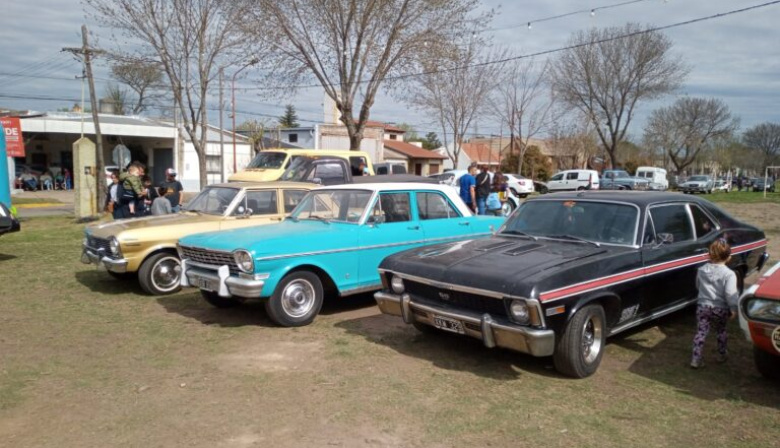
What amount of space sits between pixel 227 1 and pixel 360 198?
1464 centimetres

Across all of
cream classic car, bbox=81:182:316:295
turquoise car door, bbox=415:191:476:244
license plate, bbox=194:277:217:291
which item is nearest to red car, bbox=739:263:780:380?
turquoise car door, bbox=415:191:476:244

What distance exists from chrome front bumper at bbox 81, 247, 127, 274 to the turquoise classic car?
118 centimetres

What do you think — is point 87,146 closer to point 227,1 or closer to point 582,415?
point 227,1

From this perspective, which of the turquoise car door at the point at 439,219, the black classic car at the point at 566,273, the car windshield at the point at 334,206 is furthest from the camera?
the turquoise car door at the point at 439,219

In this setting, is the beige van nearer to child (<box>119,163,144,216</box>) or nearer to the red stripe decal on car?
child (<box>119,163,144,216</box>)

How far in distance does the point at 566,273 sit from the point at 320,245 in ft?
9.60

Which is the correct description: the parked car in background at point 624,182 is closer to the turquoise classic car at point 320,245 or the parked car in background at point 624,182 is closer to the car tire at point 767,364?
the turquoise classic car at point 320,245

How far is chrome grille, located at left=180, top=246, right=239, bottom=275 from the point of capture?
257 inches

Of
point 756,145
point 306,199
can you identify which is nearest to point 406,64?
point 306,199

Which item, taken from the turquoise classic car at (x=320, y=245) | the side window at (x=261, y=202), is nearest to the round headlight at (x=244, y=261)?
the turquoise classic car at (x=320, y=245)

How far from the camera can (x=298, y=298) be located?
6.74 m

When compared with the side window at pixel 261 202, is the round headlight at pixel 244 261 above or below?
below

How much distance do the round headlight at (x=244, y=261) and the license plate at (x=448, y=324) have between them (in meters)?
2.11

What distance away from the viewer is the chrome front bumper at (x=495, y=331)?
4.61m
